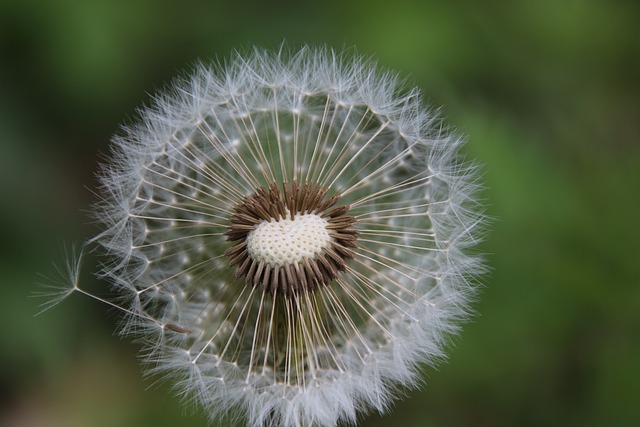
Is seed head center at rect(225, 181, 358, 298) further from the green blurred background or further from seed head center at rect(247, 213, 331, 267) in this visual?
the green blurred background

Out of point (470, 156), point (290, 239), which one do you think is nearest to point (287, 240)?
point (290, 239)

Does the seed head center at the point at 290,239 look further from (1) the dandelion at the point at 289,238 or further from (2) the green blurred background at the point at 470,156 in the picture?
(2) the green blurred background at the point at 470,156

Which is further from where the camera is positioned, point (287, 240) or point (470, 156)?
point (470, 156)

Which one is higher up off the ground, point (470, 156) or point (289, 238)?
point (470, 156)

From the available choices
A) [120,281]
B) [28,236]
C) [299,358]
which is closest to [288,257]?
[299,358]

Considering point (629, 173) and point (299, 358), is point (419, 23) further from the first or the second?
point (299, 358)

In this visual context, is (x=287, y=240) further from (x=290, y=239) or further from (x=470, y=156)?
(x=470, y=156)

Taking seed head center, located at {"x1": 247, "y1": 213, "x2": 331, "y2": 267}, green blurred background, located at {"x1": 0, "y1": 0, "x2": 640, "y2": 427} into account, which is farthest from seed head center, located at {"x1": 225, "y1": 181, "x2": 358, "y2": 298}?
green blurred background, located at {"x1": 0, "y1": 0, "x2": 640, "y2": 427}
